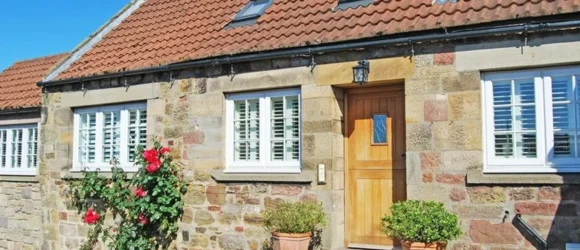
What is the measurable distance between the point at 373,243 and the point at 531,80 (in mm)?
3159

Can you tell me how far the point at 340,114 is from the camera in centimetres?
866

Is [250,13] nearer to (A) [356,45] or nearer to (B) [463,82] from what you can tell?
(A) [356,45]

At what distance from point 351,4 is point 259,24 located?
1.65 m

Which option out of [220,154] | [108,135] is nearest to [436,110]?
[220,154]

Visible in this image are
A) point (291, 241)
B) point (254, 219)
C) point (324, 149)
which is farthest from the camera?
point (254, 219)

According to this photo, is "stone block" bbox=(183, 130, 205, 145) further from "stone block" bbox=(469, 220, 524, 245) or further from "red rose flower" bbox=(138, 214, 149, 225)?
"stone block" bbox=(469, 220, 524, 245)

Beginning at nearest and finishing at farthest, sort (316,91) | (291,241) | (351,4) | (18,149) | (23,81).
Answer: (291,241) < (316,91) < (351,4) < (18,149) < (23,81)

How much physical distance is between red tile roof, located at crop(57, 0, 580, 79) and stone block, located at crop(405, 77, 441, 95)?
69 centimetres

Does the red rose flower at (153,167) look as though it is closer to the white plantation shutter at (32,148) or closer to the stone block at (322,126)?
the stone block at (322,126)

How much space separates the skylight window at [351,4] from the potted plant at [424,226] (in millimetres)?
3458

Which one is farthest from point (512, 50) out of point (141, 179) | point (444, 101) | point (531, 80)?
point (141, 179)

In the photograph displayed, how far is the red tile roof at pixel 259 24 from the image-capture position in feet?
25.0

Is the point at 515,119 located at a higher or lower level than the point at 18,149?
higher

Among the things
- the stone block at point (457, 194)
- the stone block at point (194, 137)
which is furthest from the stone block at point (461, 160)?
the stone block at point (194, 137)
